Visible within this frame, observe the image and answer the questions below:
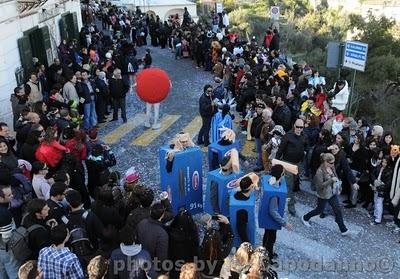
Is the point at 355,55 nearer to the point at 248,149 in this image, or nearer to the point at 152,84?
the point at 248,149

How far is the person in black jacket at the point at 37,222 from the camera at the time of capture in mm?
5027

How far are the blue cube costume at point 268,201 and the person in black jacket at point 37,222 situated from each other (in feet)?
9.45

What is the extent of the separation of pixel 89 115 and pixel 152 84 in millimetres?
2295

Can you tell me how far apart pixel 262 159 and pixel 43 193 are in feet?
15.7

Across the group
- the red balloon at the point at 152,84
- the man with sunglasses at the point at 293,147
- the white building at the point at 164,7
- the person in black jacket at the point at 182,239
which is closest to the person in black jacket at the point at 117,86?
the red balloon at the point at 152,84

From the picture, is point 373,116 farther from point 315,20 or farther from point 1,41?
point 315,20

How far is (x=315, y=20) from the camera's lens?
6191cm

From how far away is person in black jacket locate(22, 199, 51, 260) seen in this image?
5027mm

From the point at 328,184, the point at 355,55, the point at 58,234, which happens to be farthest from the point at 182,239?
the point at 355,55

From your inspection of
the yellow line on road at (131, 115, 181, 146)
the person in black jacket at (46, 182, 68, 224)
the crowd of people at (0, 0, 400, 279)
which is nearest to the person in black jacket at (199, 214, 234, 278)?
the crowd of people at (0, 0, 400, 279)

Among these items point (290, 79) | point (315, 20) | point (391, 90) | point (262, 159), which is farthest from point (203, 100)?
point (315, 20)

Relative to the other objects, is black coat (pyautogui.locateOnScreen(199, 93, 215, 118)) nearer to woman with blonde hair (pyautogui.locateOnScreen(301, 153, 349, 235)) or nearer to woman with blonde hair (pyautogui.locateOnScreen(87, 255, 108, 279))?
woman with blonde hair (pyautogui.locateOnScreen(301, 153, 349, 235))

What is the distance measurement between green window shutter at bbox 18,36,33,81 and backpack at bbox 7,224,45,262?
8.69 metres

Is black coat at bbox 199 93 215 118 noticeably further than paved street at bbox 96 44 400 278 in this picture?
Yes
